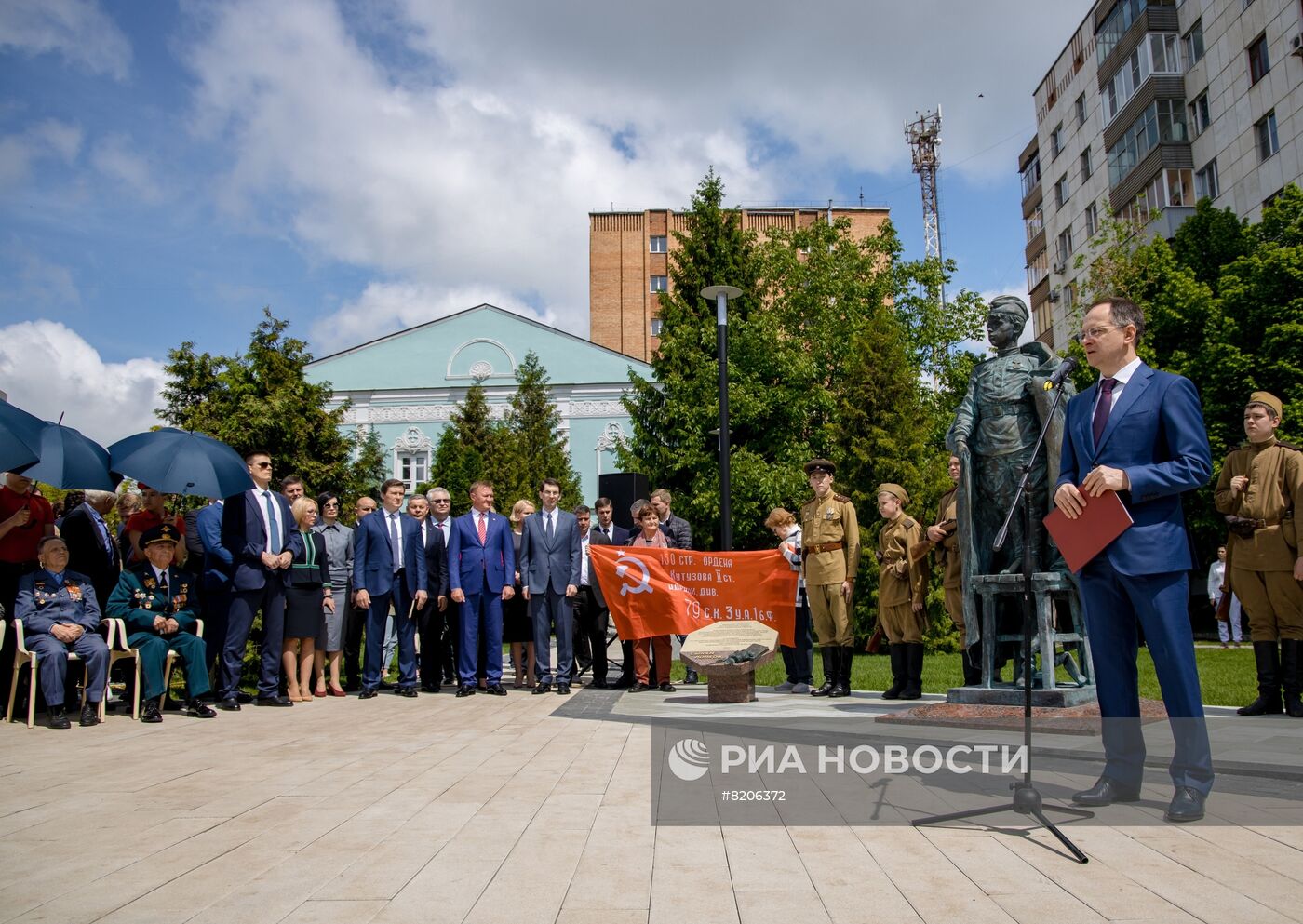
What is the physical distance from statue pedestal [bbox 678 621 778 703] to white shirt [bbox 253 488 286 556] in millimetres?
4334

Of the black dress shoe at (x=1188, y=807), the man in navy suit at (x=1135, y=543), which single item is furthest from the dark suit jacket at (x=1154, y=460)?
the black dress shoe at (x=1188, y=807)

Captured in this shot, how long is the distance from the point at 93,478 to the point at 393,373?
40.4m

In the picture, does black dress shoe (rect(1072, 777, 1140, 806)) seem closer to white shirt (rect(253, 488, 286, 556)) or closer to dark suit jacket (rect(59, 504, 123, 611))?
white shirt (rect(253, 488, 286, 556))

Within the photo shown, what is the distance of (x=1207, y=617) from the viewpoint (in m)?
27.5

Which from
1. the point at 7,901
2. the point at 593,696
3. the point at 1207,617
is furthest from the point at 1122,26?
the point at 7,901

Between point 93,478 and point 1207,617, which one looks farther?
point 1207,617

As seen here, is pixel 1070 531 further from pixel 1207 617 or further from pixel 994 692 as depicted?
pixel 1207 617

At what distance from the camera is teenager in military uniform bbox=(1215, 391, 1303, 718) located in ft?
24.4

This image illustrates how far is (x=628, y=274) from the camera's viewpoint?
212 feet

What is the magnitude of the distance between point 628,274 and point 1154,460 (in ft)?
202

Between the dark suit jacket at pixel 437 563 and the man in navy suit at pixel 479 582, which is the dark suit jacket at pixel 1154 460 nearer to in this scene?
the man in navy suit at pixel 479 582

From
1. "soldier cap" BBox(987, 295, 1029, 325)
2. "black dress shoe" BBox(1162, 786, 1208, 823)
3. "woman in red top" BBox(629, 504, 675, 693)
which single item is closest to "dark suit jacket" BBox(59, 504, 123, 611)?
"woman in red top" BBox(629, 504, 675, 693)

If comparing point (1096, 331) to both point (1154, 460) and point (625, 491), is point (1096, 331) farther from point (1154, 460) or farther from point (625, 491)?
point (625, 491)

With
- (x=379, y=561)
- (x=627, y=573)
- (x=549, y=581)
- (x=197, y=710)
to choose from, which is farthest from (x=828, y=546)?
(x=197, y=710)
